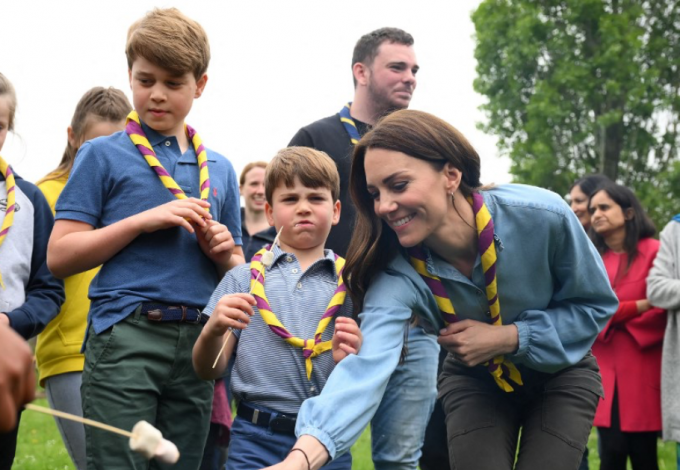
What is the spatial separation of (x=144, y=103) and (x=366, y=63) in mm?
2069

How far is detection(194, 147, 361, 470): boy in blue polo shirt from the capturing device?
3818 mm

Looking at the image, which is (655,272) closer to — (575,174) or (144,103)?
(144,103)

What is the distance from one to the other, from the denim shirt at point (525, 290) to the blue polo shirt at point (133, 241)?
0.78 meters

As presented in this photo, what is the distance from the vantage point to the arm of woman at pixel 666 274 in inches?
260

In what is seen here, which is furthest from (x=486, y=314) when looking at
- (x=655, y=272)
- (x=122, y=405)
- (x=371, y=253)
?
(x=655, y=272)

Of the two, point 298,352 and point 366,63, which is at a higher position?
point 366,63

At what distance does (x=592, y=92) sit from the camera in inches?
1148

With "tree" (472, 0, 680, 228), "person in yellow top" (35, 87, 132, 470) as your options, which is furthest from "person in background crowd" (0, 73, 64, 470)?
"tree" (472, 0, 680, 228)

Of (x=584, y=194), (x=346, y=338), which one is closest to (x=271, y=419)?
(x=346, y=338)

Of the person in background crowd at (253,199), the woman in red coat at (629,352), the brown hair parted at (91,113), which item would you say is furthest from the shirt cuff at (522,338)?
the person in background crowd at (253,199)

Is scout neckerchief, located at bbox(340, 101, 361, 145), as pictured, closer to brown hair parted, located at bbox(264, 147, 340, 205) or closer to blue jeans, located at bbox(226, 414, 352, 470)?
brown hair parted, located at bbox(264, 147, 340, 205)

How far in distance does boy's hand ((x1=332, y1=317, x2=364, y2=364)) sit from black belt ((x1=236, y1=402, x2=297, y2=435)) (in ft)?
1.17

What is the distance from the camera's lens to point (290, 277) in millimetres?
4148

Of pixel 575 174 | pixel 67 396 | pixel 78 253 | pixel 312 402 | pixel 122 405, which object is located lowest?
pixel 575 174
